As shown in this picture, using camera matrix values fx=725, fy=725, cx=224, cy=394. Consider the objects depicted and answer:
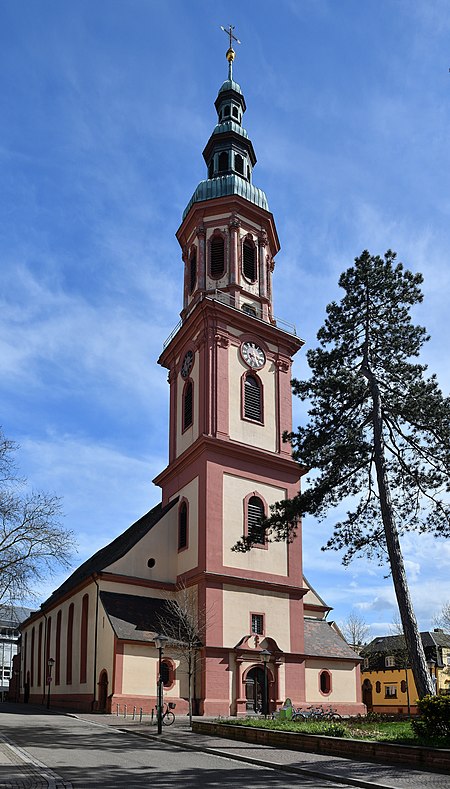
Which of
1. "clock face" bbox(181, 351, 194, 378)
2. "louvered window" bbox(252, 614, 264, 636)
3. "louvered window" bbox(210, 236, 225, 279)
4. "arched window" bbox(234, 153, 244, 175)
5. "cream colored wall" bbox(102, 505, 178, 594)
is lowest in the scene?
"louvered window" bbox(252, 614, 264, 636)

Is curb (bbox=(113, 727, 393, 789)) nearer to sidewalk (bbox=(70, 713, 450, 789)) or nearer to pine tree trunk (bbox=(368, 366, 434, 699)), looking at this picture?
sidewalk (bbox=(70, 713, 450, 789))

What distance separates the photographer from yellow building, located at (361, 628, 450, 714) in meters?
56.9

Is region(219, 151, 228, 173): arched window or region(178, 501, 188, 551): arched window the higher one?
region(219, 151, 228, 173): arched window

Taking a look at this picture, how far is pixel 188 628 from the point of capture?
2986 cm

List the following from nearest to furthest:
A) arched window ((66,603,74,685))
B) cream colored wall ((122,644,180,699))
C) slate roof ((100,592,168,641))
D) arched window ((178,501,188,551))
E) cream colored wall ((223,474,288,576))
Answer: cream colored wall ((122,644,180,699)) → slate roof ((100,592,168,641)) → cream colored wall ((223,474,288,576)) → arched window ((178,501,188,551)) → arched window ((66,603,74,685))

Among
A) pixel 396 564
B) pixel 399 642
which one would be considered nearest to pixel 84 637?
pixel 396 564

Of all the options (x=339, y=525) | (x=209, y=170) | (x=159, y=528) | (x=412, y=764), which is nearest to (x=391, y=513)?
(x=339, y=525)

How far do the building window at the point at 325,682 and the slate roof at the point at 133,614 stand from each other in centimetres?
869

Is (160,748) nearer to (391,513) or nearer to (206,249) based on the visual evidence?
(391,513)

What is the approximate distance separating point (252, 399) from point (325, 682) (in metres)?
14.4

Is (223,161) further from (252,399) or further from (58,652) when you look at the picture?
(58,652)

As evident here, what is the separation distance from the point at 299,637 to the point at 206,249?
20599 mm

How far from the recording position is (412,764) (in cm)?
1409

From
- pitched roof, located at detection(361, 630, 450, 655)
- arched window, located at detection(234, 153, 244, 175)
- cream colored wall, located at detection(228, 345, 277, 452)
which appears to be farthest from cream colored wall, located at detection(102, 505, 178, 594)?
pitched roof, located at detection(361, 630, 450, 655)
